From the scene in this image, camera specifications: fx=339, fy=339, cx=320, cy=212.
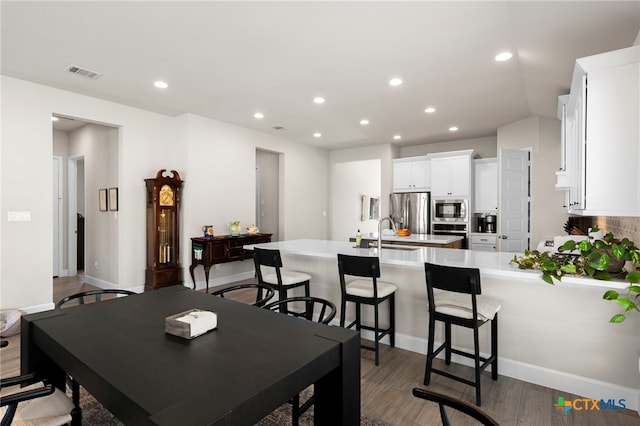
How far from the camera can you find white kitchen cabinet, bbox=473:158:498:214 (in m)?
6.44

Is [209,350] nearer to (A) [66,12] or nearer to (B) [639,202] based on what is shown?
(B) [639,202]

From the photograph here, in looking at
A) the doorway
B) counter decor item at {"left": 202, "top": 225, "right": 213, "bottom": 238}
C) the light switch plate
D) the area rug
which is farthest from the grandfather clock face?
the area rug

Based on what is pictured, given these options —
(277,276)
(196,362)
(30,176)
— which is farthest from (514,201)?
(30,176)

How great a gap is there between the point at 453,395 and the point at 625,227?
1907 millimetres

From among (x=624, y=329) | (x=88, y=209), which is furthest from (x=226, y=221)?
(x=624, y=329)

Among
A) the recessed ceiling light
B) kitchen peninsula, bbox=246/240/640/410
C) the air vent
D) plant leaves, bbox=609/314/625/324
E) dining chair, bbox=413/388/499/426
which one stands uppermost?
the air vent

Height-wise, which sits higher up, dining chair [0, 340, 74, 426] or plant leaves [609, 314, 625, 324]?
plant leaves [609, 314, 625, 324]

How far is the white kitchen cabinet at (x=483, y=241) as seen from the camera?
634 centimetres

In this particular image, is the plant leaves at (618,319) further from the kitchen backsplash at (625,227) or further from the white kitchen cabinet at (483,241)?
the white kitchen cabinet at (483,241)

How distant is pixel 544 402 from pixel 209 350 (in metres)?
2.26

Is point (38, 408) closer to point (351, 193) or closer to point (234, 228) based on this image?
point (234, 228)

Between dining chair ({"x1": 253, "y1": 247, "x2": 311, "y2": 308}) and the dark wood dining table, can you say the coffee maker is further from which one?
the dark wood dining table

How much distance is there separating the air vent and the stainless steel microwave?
5918mm

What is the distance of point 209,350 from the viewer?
129 centimetres
